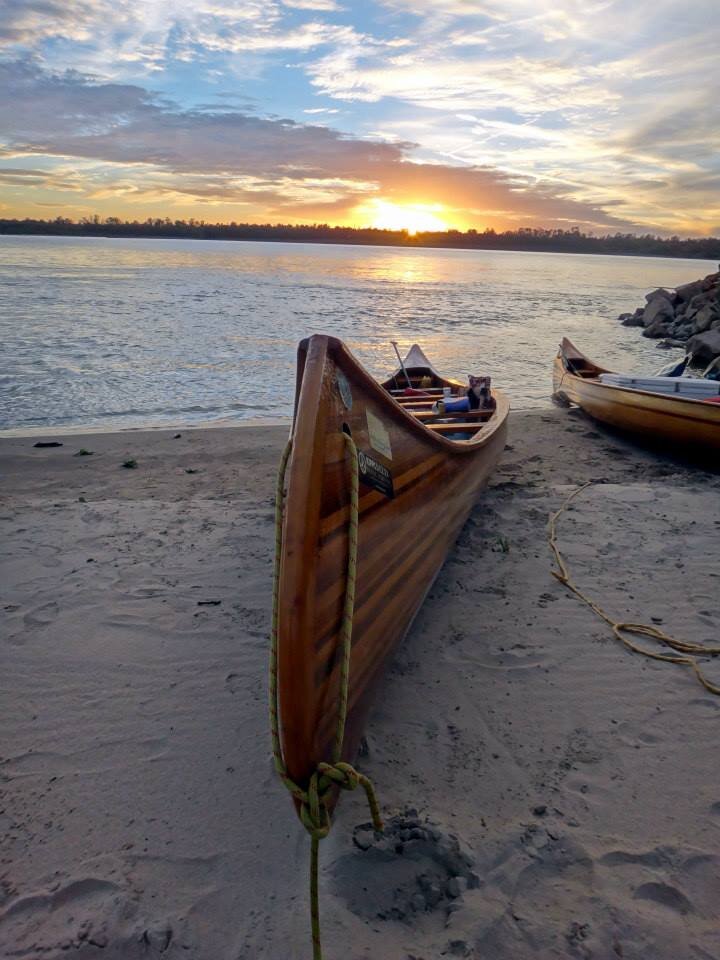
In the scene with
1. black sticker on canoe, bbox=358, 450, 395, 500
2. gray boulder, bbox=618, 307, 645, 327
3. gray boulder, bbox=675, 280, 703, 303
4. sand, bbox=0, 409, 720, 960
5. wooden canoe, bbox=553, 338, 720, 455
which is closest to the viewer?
sand, bbox=0, 409, 720, 960

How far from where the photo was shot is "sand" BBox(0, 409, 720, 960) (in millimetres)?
2123

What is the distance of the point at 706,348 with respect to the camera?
1484 cm

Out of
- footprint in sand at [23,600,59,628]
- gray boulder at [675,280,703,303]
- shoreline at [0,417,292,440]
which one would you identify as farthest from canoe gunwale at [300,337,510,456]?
gray boulder at [675,280,703,303]

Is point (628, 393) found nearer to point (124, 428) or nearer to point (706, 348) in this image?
point (124, 428)

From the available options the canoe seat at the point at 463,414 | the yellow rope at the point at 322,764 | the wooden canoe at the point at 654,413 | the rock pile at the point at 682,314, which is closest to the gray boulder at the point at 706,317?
the rock pile at the point at 682,314

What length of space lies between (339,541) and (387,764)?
117 centimetres

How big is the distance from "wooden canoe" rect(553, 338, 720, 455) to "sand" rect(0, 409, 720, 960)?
1.91 meters

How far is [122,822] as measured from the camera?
2504 millimetres

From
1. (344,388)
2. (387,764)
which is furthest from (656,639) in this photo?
(344,388)

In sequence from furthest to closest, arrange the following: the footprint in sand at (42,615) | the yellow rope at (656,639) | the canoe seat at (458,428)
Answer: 1. the canoe seat at (458,428)
2. the footprint in sand at (42,615)
3. the yellow rope at (656,639)

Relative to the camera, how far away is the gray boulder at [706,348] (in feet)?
48.3

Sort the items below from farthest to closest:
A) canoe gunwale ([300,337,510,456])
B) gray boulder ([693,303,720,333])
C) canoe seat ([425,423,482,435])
A: gray boulder ([693,303,720,333]), canoe seat ([425,423,482,435]), canoe gunwale ([300,337,510,456])

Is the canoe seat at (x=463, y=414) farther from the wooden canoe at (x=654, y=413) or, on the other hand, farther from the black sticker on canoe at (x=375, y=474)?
the black sticker on canoe at (x=375, y=474)

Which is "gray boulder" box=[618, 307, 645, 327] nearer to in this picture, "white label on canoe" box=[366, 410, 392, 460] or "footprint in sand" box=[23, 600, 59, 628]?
"white label on canoe" box=[366, 410, 392, 460]
